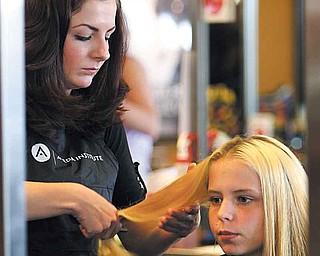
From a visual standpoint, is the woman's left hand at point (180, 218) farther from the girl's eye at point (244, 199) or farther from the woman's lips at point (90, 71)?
the woman's lips at point (90, 71)

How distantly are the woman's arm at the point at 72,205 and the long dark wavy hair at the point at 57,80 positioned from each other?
0.10 meters

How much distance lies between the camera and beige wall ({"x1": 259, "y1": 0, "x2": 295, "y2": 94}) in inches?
222

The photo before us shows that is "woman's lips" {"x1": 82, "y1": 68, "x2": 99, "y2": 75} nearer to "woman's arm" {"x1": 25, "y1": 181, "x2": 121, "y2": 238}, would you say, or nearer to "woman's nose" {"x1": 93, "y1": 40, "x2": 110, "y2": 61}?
"woman's nose" {"x1": 93, "y1": 40, "x2": 110, "y2": 61}

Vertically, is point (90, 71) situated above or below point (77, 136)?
above

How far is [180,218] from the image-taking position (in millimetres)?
1408

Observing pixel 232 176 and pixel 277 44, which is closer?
pixel 232 176

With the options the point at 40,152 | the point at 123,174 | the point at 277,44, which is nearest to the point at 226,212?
the point at 123,174

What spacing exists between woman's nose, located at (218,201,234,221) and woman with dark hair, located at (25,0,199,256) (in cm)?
5

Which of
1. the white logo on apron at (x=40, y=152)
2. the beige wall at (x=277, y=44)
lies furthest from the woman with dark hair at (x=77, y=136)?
the beige wall at (x=277, y=44)

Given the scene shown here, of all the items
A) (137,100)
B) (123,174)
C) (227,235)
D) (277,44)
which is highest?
(277,44)

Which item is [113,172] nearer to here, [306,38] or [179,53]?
[306,38]

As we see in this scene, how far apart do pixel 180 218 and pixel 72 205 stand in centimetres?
20

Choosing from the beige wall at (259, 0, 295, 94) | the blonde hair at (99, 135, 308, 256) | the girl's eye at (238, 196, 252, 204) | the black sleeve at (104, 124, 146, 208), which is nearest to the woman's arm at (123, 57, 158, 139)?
the black sleeve at (104, 124, 146, 208)

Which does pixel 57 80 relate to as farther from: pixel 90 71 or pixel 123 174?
pixel 123 174
